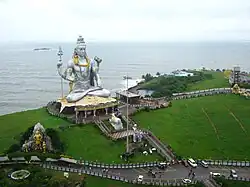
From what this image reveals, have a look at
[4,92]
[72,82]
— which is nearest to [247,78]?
[72,82]

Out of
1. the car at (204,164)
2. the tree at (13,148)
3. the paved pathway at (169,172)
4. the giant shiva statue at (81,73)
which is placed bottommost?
the paved pathway at (169,172)

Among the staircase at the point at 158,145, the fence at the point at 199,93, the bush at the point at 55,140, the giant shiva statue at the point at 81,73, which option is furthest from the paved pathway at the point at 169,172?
the fence at the point at 199,93

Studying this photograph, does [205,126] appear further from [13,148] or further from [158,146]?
[13,148]

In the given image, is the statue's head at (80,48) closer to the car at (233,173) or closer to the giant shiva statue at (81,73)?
the giant shiva statue at (81,73)

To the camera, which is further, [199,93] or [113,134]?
[199,93]

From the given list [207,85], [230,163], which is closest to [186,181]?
[230,163]

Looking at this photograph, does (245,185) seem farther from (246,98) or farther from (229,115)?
(246,98)
